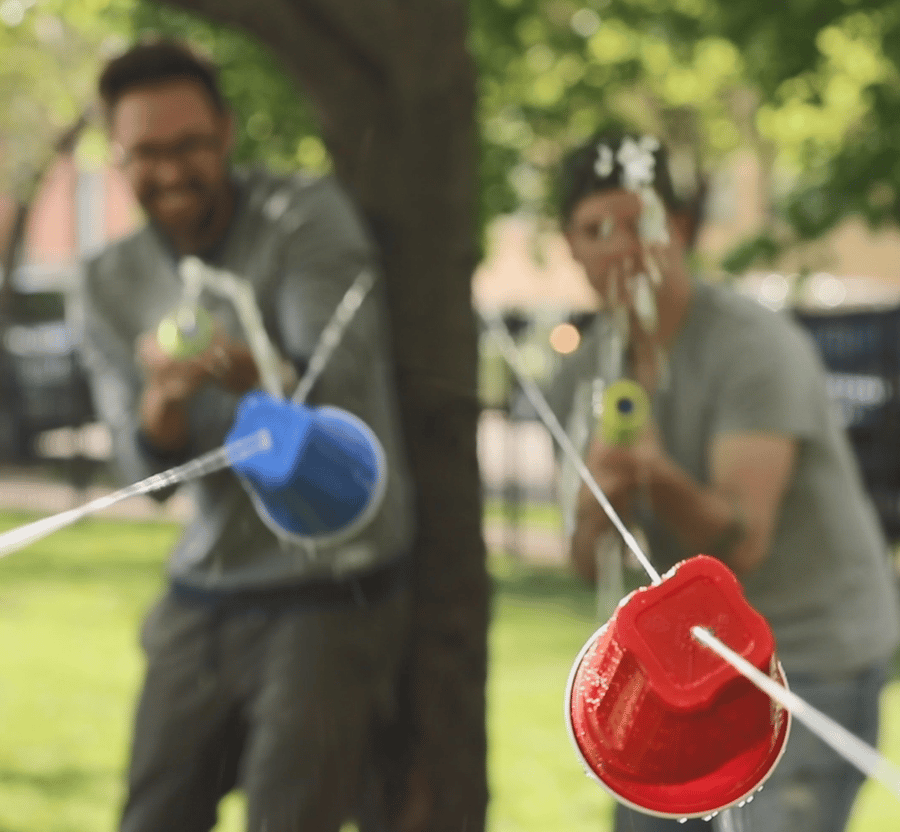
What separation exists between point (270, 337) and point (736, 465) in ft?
2.46

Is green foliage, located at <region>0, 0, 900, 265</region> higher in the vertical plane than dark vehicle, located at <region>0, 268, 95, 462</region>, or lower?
higher

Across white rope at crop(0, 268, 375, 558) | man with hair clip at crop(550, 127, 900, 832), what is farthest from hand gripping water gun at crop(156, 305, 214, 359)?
man with hair clip at crop(550, 127, 900, 832)

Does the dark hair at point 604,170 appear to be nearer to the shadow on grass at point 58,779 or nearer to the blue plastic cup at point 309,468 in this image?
the blue plastic cup at point 309,468

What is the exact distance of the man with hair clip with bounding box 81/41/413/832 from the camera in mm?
2002

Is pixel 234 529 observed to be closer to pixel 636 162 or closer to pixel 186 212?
pixel 186 212

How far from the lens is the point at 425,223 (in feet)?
9.29

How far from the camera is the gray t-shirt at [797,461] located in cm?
176

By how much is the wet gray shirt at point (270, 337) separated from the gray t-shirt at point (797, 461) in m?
0.40

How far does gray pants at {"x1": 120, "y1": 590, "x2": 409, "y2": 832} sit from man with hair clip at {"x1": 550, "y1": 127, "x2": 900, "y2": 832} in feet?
1.63

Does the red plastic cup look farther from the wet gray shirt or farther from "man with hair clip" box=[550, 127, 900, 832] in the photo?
the wet gray shirt

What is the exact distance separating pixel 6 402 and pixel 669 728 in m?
11.6

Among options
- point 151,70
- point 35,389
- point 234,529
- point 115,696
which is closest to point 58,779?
point 115,696

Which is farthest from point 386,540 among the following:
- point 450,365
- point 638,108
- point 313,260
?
point 638,108

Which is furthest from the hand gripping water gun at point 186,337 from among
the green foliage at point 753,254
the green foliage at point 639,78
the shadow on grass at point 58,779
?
the green foliage at point 753,254
